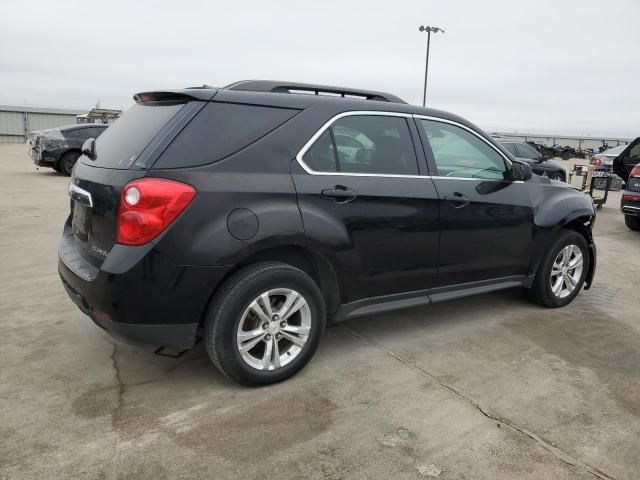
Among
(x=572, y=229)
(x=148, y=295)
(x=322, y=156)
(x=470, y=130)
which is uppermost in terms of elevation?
(x=470, y=130)

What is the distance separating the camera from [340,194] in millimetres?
3234

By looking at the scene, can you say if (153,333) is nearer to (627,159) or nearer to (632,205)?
(632,205)

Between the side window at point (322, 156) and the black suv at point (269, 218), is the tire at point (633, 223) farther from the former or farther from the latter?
the side window at point (322, 156)

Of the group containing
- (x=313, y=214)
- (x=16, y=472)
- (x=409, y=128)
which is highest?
(x=409, y=128)

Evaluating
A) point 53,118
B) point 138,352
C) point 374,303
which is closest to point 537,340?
point 374,303

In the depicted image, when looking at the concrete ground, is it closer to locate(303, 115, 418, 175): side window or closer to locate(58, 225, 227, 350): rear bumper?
locate(58, 225, 227, 350): rear bumper

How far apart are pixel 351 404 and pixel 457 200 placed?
5.56 ft

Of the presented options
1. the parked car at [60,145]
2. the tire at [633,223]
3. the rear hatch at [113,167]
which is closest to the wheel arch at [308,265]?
the rear hatch at [113,167]

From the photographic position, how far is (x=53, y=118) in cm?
3744

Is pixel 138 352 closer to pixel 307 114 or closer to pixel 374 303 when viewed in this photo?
pixel 374 303

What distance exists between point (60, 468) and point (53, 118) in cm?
4053

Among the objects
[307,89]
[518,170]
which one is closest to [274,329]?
[307,89]

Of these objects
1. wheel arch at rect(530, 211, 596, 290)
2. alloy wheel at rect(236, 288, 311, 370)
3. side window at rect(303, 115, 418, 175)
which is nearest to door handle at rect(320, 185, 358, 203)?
side window at rect(303, 115, 418, 175)

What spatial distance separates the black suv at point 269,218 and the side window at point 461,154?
13 mm
